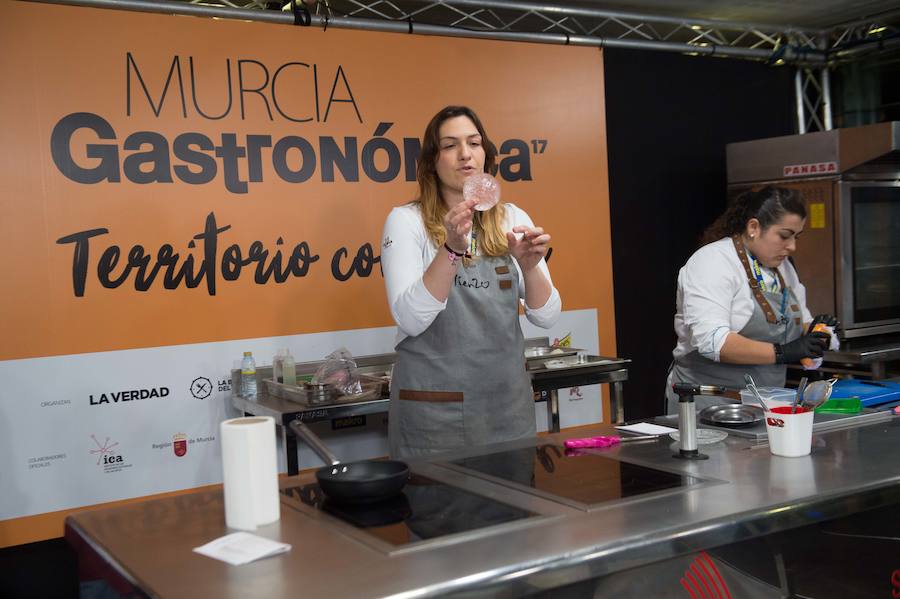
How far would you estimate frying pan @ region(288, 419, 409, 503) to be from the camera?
5.59 feet

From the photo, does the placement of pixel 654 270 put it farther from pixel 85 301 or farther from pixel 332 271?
pixel 85 301

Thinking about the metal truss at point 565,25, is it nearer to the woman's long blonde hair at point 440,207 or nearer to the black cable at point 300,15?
the black cable at point 300,15

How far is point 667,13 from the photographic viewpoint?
17.5 feet

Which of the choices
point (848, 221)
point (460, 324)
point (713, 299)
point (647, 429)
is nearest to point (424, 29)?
point (713, 299)

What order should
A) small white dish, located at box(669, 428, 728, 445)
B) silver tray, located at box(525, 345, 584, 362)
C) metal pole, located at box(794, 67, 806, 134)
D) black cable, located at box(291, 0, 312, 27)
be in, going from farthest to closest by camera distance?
metal pole, located at box(794, 67, 806, 134)
silver tray, located at box(525, 345, 584, 362)
black cable, located at box(291, 0, 312, 27)
small white dish, located at box(669, 428, 728, 445)

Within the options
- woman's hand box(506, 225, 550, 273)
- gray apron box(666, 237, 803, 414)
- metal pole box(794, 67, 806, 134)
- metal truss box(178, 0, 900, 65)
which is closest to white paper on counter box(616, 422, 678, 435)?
woman's hand box(506, 225, 550, 273)

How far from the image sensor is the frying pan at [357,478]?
1.70m

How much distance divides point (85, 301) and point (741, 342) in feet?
8.13

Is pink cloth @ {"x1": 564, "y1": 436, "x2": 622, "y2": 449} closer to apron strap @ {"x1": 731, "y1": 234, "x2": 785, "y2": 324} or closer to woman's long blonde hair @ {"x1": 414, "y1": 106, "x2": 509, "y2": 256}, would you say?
woman's long blonde hair @ {"x1": 414, "y1": 106, "x2": 509, "y2": 256}

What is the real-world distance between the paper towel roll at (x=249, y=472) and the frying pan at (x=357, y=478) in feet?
0.38

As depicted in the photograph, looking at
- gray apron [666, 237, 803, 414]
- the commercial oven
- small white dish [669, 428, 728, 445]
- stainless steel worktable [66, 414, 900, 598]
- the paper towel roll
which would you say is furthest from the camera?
the commercial oven

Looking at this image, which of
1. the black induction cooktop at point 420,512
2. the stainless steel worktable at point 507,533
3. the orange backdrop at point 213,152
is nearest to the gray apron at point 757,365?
the stainless steel worktable at point 507,533

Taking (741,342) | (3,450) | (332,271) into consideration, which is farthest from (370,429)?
(741,342)

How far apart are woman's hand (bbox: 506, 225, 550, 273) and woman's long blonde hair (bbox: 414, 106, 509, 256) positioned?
20 centimetres
